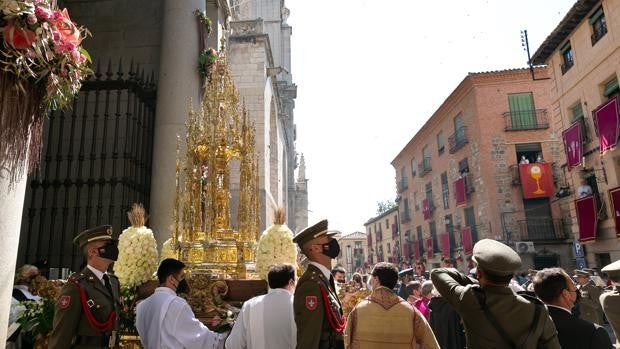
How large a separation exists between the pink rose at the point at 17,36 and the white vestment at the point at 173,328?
2.24 m

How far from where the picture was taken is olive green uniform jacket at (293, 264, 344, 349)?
302cm

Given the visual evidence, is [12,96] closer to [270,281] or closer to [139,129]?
[270,281]

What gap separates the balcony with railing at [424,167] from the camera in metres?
31.7

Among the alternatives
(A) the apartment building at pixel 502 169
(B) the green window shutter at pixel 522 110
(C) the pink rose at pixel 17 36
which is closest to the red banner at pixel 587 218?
(A) the apartment building at pixel 502 169

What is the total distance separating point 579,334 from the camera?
282cm

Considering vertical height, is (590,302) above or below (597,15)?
below

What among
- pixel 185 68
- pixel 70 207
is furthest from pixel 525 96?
pixel 70 207

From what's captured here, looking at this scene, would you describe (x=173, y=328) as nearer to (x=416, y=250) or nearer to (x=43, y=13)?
(x=43, y=13)

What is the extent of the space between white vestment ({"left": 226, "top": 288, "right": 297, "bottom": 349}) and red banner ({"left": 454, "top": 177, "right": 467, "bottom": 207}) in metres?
23.4

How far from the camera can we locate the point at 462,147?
25.7 m

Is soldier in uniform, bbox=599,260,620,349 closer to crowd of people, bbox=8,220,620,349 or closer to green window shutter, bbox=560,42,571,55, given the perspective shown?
crowd of people, bbox=8,220,620,349

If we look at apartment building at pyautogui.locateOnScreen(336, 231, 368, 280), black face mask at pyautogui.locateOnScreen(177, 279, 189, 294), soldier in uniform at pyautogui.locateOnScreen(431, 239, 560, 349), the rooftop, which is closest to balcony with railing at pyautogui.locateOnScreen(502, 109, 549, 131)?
the rooftop

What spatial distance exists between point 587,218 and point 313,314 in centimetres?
1550

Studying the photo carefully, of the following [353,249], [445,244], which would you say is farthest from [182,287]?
[353,249]
